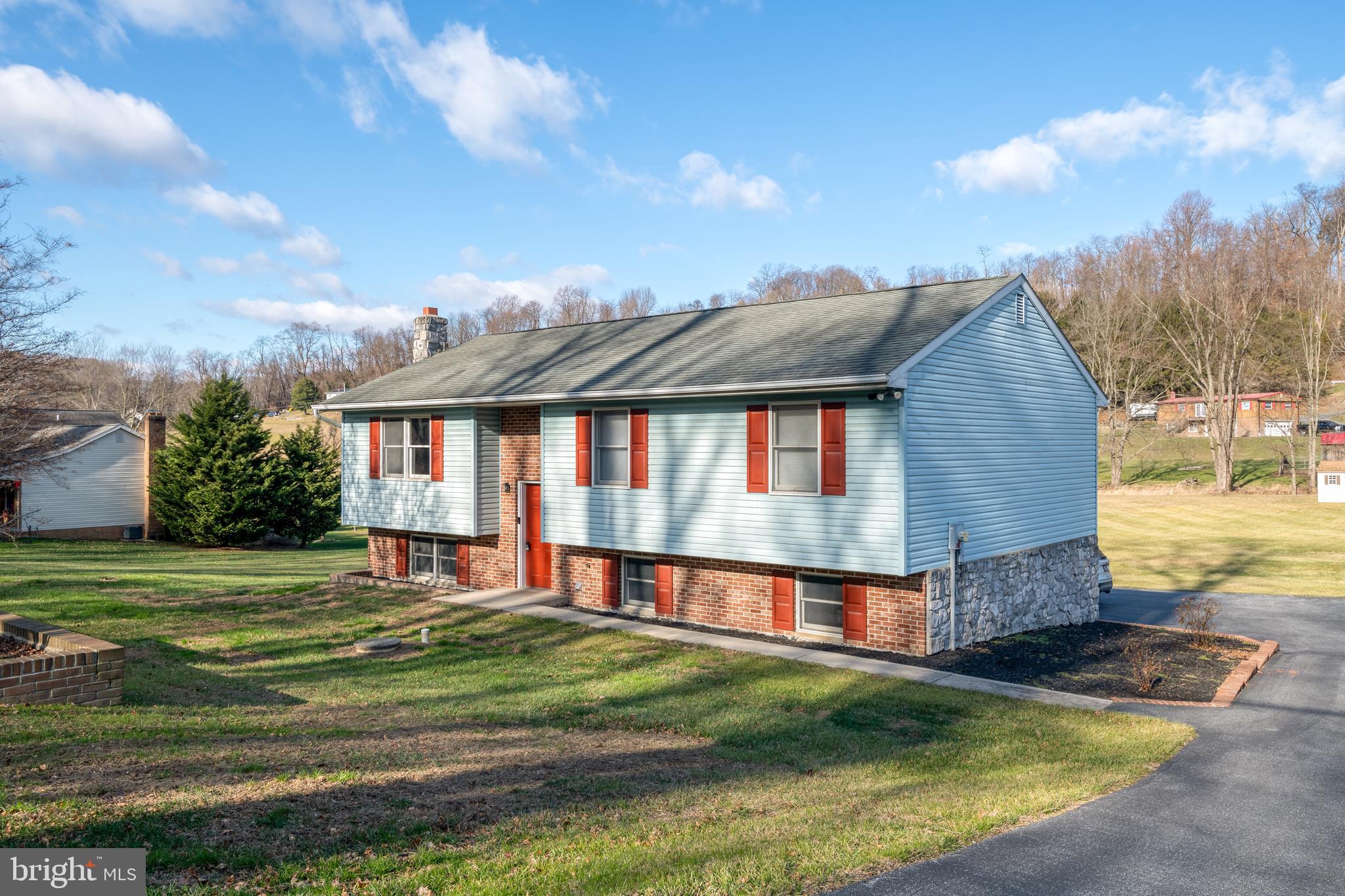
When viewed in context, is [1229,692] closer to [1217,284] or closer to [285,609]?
[285,609]

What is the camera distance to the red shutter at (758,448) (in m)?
14.4

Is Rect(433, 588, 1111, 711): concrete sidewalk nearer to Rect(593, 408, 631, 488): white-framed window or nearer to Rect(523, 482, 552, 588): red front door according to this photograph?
Rect(523, 482, 552, 588): red front door

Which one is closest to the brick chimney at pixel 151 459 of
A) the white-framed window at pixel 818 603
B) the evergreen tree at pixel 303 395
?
the white-framed window at pixel 818 603

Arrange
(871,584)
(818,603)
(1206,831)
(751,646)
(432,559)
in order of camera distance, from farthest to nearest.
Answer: (432,559), (818,603), (871,584), (751,646), (1206,831)

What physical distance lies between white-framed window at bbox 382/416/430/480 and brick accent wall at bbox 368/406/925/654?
1.89 metres

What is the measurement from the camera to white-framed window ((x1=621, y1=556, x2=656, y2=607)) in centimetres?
1709

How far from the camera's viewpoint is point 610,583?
1747 centimetres

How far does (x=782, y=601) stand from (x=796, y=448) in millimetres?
2908

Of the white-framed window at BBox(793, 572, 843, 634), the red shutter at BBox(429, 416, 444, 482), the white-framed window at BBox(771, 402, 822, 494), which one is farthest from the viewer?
the red shutter at BBox(429, 416, 444, 482)

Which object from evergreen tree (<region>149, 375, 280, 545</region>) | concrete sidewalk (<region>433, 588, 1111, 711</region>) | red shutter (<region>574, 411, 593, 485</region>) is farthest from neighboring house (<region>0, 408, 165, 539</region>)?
red shutter (<region>574, 411, 593, 485</region>)

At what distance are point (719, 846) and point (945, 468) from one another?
958 centimetres

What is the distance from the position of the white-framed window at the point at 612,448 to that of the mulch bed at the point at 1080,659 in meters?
2.78

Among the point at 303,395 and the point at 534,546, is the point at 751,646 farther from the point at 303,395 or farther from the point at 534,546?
the point at 303,395

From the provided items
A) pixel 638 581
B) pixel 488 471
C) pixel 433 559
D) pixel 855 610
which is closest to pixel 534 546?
pixel 488 471
